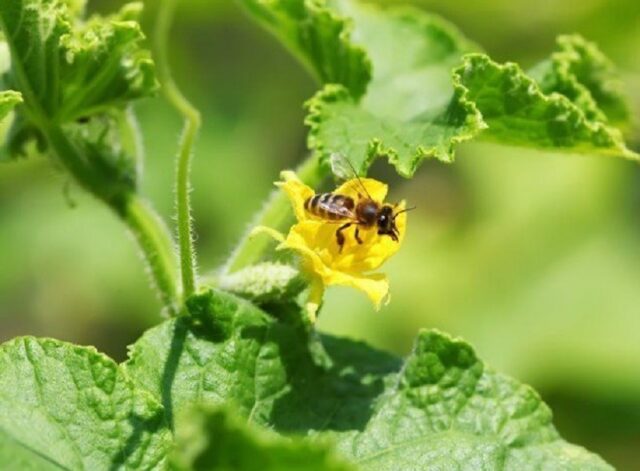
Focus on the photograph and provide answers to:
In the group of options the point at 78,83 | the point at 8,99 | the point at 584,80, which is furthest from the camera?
the point at 584,80

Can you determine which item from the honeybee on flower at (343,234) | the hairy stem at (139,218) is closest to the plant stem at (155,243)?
the hairy stem at (139,218)

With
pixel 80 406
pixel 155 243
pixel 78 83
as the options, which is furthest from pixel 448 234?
pixel 80 406

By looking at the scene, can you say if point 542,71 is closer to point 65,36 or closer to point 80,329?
point 65,36

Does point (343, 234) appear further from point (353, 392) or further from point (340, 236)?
point (353, 392)

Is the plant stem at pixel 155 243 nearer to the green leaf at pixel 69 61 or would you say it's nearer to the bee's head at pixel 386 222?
the green leaf at pixel 69 61

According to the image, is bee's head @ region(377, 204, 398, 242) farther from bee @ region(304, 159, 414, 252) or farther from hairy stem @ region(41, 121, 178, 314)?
hairy stem @ region(41, 121, 178, 314)

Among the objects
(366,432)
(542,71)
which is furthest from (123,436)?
(542,71)


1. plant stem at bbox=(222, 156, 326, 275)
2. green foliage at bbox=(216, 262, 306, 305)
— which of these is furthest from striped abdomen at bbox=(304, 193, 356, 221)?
plant stem at bbox=(222, 156, 326, 275)
